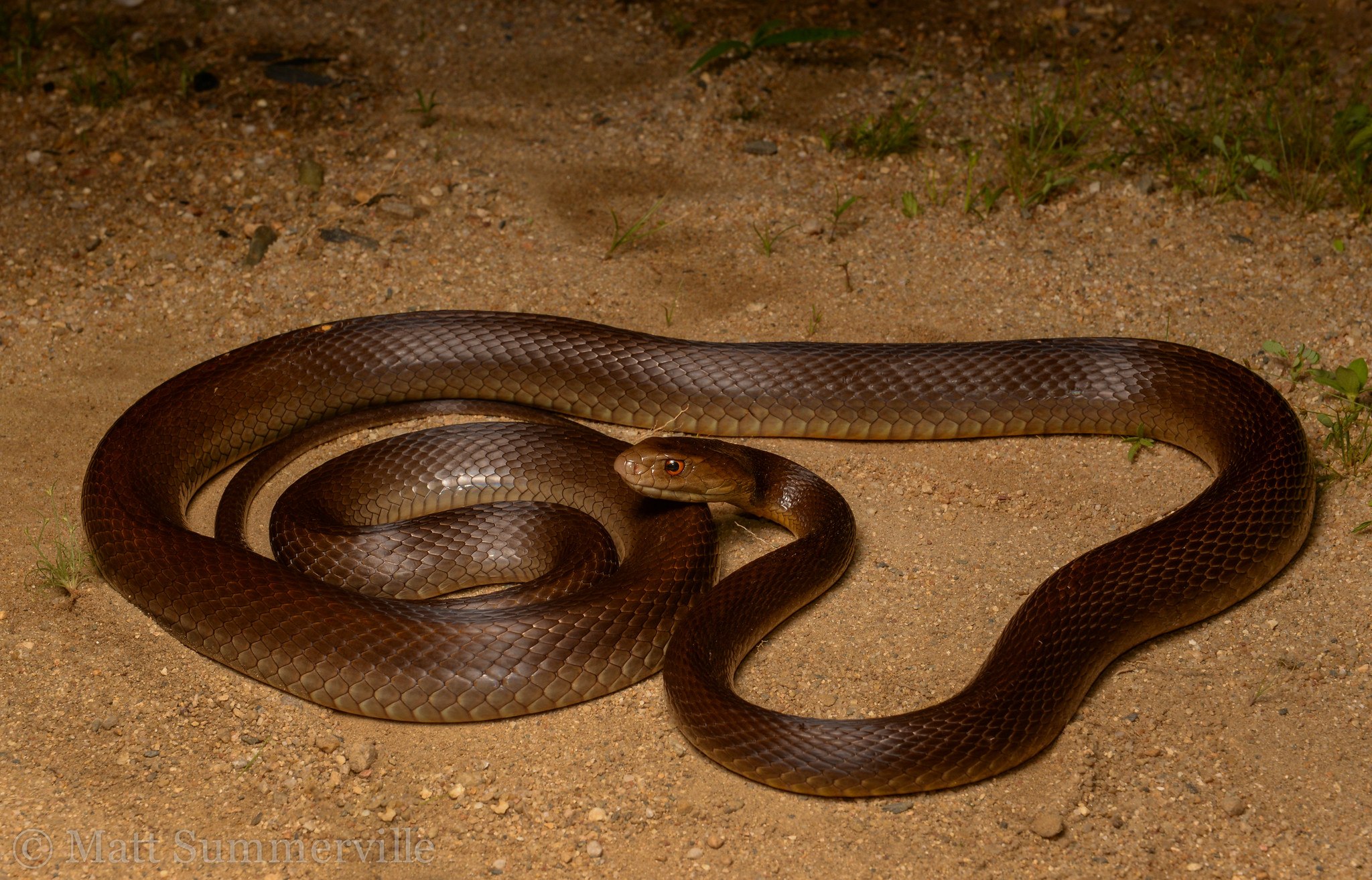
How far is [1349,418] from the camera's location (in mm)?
6078

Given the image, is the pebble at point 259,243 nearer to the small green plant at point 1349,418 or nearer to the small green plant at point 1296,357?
the small green plant at point 1296,357

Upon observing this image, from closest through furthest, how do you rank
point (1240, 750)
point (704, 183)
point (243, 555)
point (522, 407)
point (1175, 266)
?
point (1240, 750) → point (243, 555) → point (522, 407) → point (1175, 266) → point (704, 183)

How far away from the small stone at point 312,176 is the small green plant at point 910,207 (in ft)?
13.3

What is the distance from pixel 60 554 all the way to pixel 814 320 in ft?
14.0

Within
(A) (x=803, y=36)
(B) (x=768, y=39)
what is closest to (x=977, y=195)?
(A) (x=803, y=36)

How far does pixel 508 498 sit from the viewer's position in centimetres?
608

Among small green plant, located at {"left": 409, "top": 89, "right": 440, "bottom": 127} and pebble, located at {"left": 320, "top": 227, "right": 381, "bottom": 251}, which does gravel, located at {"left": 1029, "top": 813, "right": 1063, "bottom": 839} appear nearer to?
pebble, located at {"left": 320, "top": 227, "right": 381, "bottom": 251}

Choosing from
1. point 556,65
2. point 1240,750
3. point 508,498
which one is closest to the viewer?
point 1240,750

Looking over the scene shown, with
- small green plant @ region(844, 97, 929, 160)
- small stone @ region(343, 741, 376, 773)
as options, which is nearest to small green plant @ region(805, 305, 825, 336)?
small green plant @ region(844, 97, 929, 160)

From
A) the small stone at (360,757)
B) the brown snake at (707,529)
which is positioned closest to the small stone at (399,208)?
the brown snake at (707,529)

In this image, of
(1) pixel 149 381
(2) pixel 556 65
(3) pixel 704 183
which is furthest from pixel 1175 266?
(1) pixel 149 381

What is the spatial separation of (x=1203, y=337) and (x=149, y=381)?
20.3 ft

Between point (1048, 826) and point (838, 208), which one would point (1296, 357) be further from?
point (1048, 826)

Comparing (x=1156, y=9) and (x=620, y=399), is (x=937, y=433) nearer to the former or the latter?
(x=620, y=399)
